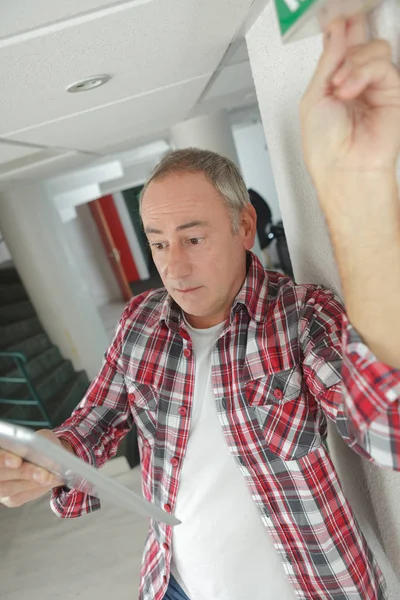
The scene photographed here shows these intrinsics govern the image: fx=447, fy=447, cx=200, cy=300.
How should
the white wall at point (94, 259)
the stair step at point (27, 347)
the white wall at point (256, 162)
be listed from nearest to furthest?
the stair step at point (27, 347), the white wall at point (256, 162), the white wall at point (94, 259)

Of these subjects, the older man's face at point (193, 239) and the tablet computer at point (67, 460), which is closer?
the tablet computer at point (67, 460)

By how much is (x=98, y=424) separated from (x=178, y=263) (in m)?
0.53

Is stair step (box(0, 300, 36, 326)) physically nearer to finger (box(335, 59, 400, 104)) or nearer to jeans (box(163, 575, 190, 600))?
jeans (box(163, 575, 190, 600))

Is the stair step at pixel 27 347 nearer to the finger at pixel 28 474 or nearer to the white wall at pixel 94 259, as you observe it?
the finger at pixel 28 474

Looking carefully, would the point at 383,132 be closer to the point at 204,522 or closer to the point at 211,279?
the point at 211,279

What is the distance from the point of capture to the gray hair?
1.15 m

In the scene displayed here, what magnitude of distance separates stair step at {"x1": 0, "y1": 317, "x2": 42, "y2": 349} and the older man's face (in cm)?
407

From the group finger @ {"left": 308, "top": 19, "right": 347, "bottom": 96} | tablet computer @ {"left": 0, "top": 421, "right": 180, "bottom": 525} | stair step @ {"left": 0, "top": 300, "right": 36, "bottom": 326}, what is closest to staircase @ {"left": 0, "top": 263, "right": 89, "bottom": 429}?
stair step @ {"left": 0, "top": 300, "right": 36, "bottom": 326}

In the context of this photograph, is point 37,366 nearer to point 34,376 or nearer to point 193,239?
point 34,376

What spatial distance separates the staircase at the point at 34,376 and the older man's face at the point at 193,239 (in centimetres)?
313

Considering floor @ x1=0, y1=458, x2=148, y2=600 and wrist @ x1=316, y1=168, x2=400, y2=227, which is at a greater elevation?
wrist @ x1=316, y1=168, x2=400, y2=227

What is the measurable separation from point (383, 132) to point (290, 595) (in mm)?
1105

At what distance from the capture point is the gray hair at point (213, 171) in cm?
115

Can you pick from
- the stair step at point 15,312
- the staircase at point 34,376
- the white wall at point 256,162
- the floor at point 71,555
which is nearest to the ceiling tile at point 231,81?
the floor at point 71,555
